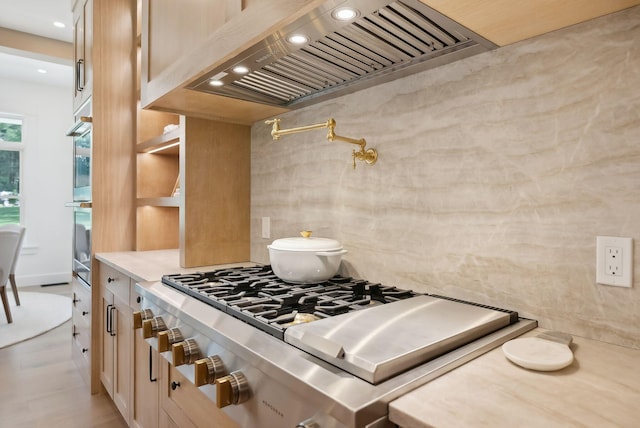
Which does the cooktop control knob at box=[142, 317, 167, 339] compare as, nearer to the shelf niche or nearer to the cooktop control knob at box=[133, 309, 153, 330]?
the cooktop control knob at box=[133, 309, 153, 330]

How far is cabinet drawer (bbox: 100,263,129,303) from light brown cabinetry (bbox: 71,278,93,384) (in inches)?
10.3

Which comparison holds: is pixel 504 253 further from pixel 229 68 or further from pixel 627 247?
pixel 229 68

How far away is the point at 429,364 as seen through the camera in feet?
2.39

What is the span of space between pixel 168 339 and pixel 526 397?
3.05 feet

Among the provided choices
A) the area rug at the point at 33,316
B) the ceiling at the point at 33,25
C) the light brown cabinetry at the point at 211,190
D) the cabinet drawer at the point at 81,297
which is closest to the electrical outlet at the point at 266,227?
the light brown cabinetry at the point at 211,190

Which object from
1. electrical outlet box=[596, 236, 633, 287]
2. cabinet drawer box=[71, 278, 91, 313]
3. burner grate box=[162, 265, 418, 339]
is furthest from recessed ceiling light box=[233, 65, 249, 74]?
cabinet drawer box=[71, 278, 91, 313]

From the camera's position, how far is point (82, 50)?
8.62 ft

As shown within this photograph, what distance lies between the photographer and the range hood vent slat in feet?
3.06

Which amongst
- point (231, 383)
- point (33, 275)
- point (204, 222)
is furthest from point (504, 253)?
point (33, 275)

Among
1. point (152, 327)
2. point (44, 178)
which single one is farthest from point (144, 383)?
point (44, 178)

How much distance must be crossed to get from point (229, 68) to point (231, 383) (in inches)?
36.9

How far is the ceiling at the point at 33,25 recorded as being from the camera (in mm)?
3340

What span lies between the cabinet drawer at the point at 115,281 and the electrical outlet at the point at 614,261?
1.79 m

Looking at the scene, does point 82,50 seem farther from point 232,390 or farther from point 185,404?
point 232,390
